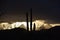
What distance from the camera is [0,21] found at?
2.04 metres

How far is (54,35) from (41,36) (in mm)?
94

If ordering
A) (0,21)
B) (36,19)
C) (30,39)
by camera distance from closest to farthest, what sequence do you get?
(30,39)
(0,21)
(36,19)

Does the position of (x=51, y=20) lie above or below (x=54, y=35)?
above

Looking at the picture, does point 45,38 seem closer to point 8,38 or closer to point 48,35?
point 48,35

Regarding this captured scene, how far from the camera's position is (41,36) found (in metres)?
1.21

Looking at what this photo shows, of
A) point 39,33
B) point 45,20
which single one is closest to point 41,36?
point 39,33

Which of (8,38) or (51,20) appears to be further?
(51,20)

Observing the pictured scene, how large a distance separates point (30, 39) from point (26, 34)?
50 millimetres

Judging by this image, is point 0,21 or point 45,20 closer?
point 0,21

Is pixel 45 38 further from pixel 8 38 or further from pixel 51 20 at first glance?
pixel 51 20

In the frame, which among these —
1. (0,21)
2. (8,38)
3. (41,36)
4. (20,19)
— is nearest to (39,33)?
(41,36)

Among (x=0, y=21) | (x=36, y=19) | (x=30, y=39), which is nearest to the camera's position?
(x=30, y=39)

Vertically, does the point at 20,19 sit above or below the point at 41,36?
above

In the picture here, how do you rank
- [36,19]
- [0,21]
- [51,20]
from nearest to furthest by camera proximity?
[0,21] < [36,19] < [51,20]
